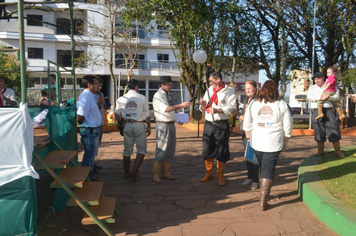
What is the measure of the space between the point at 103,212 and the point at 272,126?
2.46 m

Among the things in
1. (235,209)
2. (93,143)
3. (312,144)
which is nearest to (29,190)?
(93,143)

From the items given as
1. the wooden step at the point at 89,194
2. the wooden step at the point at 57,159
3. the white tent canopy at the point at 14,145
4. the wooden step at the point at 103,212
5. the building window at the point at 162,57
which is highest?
the building window at the point at 162,57

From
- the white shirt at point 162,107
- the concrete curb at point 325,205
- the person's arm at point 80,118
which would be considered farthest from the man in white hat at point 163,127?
the concrete curb at point 325,205

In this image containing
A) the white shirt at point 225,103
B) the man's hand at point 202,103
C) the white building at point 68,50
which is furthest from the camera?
the white building at point 68,50

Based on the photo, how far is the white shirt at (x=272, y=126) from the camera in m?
4.50

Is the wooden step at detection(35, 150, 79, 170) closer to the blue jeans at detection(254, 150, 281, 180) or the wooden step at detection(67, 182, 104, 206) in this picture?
the wooden step at detection(67, 182, 104, 206)

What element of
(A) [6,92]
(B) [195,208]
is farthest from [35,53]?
(B) [195,208]

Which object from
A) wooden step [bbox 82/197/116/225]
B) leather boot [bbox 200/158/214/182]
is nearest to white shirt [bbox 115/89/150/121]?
leather boot [bbox 200/158/214/182]

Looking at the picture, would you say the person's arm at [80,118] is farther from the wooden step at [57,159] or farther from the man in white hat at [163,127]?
the man in white hat at [163,127]

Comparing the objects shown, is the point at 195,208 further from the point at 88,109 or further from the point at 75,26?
the point at 75,26

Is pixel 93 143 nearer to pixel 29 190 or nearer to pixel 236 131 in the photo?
pixel 29 190

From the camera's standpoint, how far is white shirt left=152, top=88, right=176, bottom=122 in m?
5.88

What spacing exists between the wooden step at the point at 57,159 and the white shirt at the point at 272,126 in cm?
252

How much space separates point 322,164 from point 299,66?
13304 millimetres
